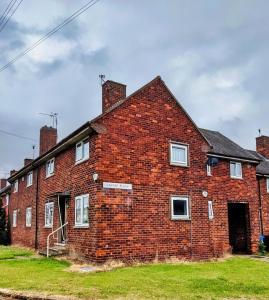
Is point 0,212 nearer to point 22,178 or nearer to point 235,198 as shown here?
point 22,178

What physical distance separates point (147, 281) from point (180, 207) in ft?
21.7

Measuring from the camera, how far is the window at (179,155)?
17.8 m

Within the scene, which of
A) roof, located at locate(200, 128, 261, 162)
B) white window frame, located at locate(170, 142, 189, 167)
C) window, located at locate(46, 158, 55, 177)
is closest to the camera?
white window frame, located at locate(170, 142, 189, 167)

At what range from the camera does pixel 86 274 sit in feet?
41.5

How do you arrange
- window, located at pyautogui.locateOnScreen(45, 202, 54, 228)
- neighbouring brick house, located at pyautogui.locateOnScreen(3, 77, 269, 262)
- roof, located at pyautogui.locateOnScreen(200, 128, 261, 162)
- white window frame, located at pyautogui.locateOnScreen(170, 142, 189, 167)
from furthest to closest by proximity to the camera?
roof, located at pyautogui.locateOnScreen(200, 128, 261, 162) → window, located at pyautogui.locateOnScreen(45, 202, 54, 228) → white window frame, located at pyautogui.locateOnScreen(170, 142, 189, 167) → neighbouring brick house, located at pyautogui.locateOnScreen(3, 77, 269, 262)

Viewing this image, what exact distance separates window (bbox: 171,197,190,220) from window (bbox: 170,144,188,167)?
5.50 feet

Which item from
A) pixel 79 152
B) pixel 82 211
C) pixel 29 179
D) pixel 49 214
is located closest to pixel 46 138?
pixel 29 179

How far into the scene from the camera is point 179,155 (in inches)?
712

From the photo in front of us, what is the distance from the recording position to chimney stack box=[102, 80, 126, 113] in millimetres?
18938

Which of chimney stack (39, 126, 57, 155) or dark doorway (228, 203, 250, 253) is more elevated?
chimney stack (39, 126, 57, 155)

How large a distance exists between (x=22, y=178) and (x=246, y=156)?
16474mm

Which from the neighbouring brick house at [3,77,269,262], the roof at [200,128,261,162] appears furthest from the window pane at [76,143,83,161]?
the roof at [200,128,261,162]

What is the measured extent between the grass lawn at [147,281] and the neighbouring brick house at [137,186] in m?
1.65

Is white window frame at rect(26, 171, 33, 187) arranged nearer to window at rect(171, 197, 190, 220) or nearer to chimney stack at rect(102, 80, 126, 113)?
chimney stack at rect(102, 80, 126, 113)
